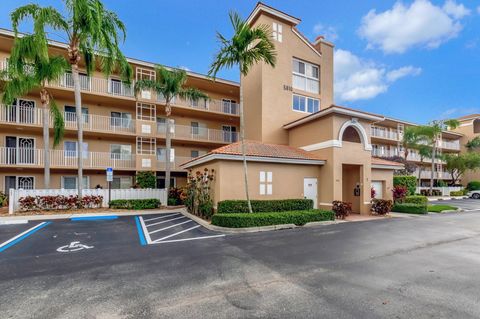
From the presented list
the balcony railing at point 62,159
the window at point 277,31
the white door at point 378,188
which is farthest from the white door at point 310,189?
the balcony railing at point 62,159

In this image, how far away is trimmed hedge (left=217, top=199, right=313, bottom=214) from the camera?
12156 millimetres

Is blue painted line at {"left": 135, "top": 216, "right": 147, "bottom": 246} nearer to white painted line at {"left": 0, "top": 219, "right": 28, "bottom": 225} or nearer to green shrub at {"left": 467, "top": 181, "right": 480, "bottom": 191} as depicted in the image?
white painted line at {"left": 0, "top": 219, "right": 28, "bottom": 225}

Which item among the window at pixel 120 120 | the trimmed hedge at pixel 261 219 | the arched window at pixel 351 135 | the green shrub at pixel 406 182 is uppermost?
the window at pixel 120 120

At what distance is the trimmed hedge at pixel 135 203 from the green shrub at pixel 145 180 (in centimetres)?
155

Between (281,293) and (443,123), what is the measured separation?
121 ft

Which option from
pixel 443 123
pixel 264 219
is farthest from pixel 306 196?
pixel 443 123

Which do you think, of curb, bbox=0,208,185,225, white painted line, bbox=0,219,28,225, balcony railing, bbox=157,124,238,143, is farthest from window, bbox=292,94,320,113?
white painted line, bbox=0,219,28,225

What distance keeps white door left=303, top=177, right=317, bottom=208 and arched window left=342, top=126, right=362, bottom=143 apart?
12.8 ft

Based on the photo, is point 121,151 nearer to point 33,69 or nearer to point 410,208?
point 33,69

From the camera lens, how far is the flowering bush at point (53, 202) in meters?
15.2

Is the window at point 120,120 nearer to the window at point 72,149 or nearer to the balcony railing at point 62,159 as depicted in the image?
the balcony railing at point 62,159

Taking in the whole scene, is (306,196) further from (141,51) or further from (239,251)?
(141,51)

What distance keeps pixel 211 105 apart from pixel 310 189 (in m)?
13.0

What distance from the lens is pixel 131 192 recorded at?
60.0 feet
